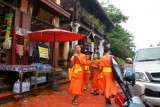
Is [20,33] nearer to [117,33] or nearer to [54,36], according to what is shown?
[54,36]

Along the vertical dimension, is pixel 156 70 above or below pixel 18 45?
below

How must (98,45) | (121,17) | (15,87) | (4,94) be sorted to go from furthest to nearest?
1. (121,17)
2. (98,45)
3. (15,87)
4. (4,94)

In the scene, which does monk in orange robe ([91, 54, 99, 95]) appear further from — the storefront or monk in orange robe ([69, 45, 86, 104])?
monk in orange robe ([69, 45, 86, 104])

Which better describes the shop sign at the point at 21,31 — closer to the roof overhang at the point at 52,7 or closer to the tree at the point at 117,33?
the roof overhang at the point at 52,7

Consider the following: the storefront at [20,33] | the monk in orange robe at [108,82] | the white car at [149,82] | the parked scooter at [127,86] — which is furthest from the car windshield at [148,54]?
the parked scooter at [127,86]

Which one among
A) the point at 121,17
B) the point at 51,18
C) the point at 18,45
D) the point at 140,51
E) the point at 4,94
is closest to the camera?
the point at 4,94

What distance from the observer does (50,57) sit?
12.6 meters

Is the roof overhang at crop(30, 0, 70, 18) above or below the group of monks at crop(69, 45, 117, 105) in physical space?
above

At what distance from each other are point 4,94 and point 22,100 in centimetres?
62

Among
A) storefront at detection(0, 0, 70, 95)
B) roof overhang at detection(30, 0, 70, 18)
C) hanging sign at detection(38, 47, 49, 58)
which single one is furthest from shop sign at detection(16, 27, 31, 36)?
roof overhang at detection(30, 0, 70, 18)

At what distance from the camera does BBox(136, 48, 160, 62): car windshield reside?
7682 millimetres

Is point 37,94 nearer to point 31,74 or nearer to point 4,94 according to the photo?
point 31,74

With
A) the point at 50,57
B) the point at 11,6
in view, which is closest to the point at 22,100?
the point at 11,6

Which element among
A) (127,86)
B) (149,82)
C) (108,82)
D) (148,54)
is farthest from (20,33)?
(127,86)
